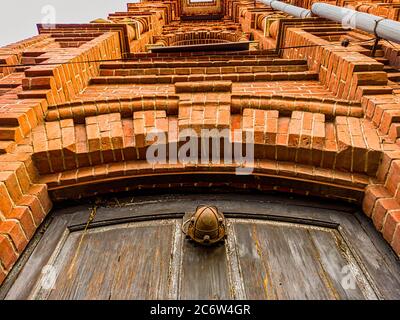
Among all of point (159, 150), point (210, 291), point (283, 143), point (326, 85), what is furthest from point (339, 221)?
point (326, 85)

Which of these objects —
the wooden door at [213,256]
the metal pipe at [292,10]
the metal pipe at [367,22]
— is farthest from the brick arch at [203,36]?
the wooden door at [213,256]

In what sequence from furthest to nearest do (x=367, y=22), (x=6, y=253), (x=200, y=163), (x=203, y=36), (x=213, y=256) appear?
(x=203, y=36) → (x=367, y=22) → (x=200, y=163) → (x=213, y=256) → (x=6, y=253)

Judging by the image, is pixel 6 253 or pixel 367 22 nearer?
pixel 6 253

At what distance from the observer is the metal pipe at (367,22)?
306 cm

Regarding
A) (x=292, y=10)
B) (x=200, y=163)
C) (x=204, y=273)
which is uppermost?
(x=292, y=10)

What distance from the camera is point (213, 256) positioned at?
1731 mm

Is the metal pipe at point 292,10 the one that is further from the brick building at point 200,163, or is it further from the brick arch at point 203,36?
the brick building at point 200,163

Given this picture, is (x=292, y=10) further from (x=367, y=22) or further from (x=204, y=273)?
(x=204, y=273)

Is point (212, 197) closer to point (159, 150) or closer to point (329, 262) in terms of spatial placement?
point (159, 150)

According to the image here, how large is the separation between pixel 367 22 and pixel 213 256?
3445mm

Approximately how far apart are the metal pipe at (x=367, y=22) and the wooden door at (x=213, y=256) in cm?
Result: 221

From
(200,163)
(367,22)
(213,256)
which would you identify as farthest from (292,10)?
(213,256)

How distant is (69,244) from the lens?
189 cm
